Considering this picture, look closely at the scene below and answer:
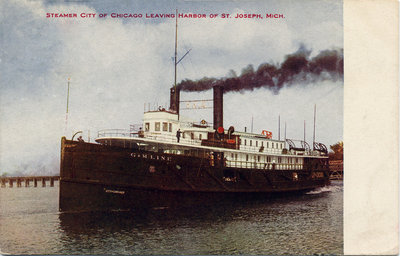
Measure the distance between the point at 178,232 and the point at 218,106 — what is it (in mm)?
7446

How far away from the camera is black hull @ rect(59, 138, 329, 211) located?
15164 mm

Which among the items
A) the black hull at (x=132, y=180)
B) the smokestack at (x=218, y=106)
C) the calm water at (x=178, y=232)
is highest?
the smokestack at (x=218, y=106)

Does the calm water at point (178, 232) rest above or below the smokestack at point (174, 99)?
below

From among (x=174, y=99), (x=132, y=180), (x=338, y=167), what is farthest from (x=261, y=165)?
(x=132, y=180)

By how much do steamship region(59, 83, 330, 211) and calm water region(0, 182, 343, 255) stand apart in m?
0.88

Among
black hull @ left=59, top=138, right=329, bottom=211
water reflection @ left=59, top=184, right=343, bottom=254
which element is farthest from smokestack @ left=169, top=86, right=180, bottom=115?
water reflection @ left=59, top=184, right=343, bottom=254

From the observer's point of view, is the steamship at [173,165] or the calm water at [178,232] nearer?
the calm water at [178,232]

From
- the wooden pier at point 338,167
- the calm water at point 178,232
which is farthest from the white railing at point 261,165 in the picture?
the wooden pier at point 338,167

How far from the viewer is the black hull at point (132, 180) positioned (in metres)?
15.2

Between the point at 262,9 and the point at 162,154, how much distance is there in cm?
797

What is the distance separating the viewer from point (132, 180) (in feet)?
51.4

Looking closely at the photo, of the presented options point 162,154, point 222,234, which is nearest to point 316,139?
point 222,234

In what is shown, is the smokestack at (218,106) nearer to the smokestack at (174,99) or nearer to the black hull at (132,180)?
the smokestack at (174,99)

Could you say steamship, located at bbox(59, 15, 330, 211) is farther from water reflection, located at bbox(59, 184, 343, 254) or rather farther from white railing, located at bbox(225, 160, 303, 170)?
water reflection, located at bbox(59, 184, 343, 254)
